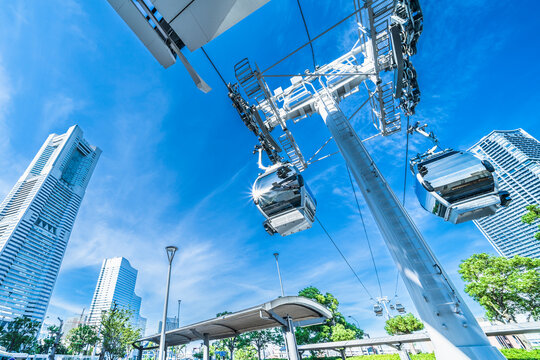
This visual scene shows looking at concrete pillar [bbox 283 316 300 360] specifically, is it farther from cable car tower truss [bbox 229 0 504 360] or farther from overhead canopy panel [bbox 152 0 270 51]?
overhead canopy panel [bbox 152 0 270 51]

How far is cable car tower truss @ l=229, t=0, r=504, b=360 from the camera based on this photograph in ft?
11.4

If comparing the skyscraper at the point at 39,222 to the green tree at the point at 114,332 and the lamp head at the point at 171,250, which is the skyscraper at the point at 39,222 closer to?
the green tree at the point at 114,332

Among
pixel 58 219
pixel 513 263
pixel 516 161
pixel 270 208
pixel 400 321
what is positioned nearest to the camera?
pixel 270 208

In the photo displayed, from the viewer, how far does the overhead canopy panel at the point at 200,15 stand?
278 cm

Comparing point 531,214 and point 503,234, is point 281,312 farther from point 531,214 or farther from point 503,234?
point 503,234

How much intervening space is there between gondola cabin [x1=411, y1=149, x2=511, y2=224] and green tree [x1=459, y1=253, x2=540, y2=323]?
2090 cm

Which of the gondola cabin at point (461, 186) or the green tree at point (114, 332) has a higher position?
the green tree at point (114, 332)

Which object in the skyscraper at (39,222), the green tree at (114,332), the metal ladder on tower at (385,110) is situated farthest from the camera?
the skyscraper at (39,222)

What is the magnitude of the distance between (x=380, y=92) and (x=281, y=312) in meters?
11.0

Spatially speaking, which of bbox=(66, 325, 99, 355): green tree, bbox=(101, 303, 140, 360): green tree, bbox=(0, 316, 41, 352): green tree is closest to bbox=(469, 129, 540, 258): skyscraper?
bbox=(101, 303, 140, 360): green tree

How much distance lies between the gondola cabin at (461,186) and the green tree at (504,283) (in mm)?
20898

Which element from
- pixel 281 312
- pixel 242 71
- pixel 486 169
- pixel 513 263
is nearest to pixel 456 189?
pixel 486 169

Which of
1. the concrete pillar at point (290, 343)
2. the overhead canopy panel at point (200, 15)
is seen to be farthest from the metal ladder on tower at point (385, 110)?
the concrete pillar at point (290, 343)

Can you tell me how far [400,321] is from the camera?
91.6ft
